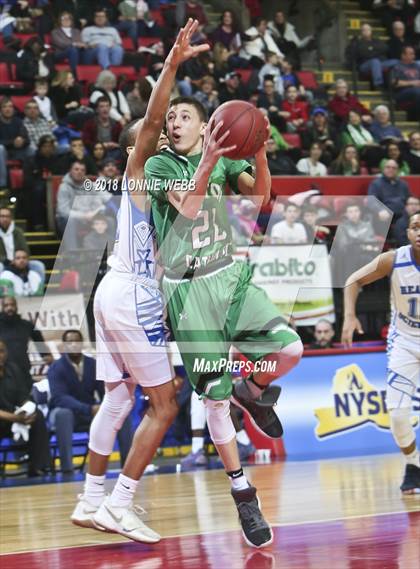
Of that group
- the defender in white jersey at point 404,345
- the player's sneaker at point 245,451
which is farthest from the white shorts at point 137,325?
the player's sneaker at point 245,451

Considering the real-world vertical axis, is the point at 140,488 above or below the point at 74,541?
below

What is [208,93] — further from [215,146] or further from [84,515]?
[215,146]

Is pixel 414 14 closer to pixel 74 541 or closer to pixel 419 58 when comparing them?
pixel 419 58

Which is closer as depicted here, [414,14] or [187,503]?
[187,503]

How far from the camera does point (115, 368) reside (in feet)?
21.0

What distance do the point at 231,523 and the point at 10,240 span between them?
22.1 ft

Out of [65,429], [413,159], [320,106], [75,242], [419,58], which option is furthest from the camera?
[419,58]

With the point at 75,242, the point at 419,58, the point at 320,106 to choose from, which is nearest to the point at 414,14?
the point at 419,58

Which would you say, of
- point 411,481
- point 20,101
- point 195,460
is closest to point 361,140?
point 20,101

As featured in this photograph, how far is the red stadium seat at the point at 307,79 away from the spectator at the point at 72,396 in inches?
366

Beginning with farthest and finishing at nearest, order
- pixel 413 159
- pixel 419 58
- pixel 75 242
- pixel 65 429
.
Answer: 1. pixel 419 58
2. pixel 413 159
3. pixel 75 242
4. pixel 65 429

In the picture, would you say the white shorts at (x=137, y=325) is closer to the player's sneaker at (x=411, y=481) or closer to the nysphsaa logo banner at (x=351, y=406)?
the player's sneaker at (x=411, y=481)

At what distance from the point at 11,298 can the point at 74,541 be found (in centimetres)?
547

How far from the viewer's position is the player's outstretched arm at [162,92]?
5.58m
